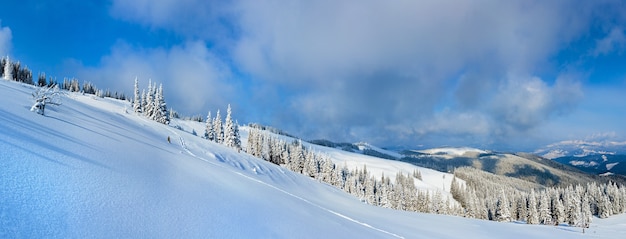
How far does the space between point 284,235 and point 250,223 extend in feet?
4.08

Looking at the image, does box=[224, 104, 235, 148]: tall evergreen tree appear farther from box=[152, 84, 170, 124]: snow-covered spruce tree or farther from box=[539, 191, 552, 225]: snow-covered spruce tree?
box=[539, 191, 552, 225]: snow-covered spruce tree

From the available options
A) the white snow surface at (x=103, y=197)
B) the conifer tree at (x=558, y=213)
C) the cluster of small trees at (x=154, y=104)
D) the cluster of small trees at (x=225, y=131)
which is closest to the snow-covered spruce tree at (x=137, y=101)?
the cluster of small trees at (x=154, y=104)

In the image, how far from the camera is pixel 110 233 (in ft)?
19.3

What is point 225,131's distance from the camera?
76375mm

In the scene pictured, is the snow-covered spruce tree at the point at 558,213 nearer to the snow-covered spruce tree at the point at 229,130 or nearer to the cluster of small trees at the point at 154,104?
the snow-covered spruce tree at the point at 229,130

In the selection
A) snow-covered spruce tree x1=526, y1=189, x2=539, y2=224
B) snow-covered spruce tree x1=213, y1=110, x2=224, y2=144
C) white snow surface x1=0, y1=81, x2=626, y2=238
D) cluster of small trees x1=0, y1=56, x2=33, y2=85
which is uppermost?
cluster of small trees x1=0, y1=56, x2=33, y2=85

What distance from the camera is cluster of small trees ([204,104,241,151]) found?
75438mm

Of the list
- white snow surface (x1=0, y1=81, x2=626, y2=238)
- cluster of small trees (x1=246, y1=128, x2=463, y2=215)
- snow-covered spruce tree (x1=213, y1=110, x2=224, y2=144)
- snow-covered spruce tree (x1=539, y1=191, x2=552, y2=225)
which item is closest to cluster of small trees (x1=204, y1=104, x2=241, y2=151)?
snow-covered spruce tree (x1=213, y1=110, x2=224, y2=144)

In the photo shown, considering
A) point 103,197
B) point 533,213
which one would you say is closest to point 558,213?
point 533,213

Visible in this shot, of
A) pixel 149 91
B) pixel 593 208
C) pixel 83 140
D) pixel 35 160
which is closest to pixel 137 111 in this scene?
pixel 149 91

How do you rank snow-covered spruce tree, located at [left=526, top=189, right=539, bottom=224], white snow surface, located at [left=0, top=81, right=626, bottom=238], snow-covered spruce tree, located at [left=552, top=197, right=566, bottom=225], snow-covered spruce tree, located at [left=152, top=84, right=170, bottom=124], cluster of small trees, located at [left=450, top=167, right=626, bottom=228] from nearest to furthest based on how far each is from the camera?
white snow surface, located at [left=0, top=81, right=626, bottom=238], snow-covered spruce tree, located at [left=152, top=84, right=170, bottom=124], snow-covered spruce tree, located at [left=526, top=189, right=539, bottom=224], cluster of small trees, located at [left=450, top=167, right=626, bottom=228], snow-covered spruce tree, located at [left=552, top=197, right=566, bottom=225]

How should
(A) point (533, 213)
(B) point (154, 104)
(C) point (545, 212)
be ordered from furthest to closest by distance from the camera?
(C) point (545, 212), (A) point (533, 213), (B) point (154, 104)

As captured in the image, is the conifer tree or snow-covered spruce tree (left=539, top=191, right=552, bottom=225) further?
the conifer tree

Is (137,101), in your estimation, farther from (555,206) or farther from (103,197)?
(555,206)
